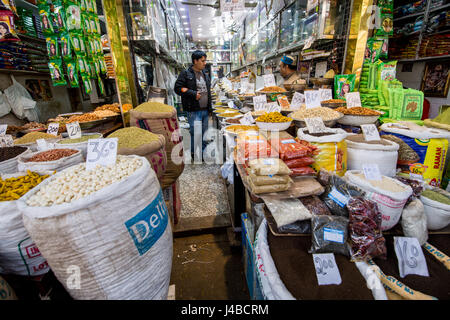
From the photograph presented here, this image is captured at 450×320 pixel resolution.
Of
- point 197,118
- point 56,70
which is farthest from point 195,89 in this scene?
point 56,70

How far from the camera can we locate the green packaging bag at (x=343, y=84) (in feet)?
7.16

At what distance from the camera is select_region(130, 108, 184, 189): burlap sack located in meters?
1.81

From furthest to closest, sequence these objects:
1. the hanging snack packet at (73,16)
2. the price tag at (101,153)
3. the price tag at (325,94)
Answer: the hanging snack packet at (73,16) → the price tag at (325,94) → the price tag at (101,153)

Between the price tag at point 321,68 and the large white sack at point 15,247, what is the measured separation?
3.21 meters

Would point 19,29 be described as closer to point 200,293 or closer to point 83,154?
point 83,154

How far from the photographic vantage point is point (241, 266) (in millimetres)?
1628

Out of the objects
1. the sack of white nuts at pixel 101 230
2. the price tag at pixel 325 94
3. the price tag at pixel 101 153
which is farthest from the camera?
the price tag at pixel 325 94

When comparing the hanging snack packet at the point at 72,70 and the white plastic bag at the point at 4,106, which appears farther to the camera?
the white plastic bag at the point at 4,106

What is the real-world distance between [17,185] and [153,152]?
Result: 662 mm

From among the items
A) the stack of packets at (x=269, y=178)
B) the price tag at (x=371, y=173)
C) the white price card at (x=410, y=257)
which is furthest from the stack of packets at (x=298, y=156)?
the white price card at (x=410, y=257)

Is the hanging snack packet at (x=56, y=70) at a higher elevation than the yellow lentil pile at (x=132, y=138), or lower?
higher

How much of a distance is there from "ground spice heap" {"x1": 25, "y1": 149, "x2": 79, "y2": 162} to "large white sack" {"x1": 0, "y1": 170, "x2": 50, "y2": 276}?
49 cm

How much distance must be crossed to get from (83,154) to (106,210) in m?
0.94

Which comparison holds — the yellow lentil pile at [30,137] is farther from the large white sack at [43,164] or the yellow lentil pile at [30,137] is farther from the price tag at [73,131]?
the large white sack at [43,164]
